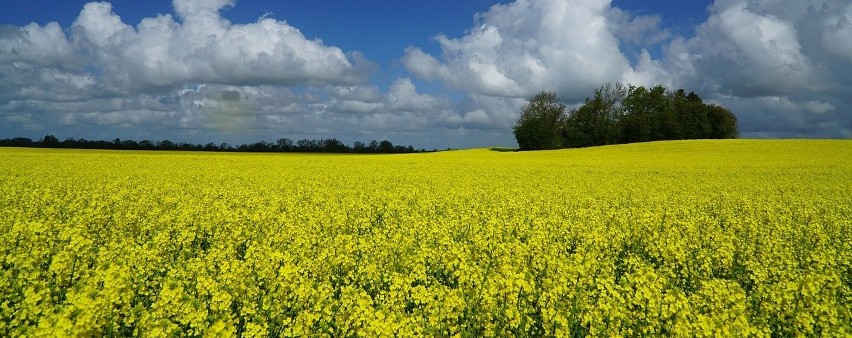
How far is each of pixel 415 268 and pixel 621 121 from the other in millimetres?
79133

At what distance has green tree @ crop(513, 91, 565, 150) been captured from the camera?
75938 mm

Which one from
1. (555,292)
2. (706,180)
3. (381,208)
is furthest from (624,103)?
(555,292)

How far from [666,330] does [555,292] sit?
1.21m

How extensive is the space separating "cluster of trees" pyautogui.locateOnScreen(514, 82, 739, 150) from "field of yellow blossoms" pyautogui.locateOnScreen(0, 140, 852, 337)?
62191 mm

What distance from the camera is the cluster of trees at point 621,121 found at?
76.7 metres

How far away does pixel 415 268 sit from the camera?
6.32 meters

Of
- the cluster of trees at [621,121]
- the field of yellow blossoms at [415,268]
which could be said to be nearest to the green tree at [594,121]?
the cluster of trees at [621,121]

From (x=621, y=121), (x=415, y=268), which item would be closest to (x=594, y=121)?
(x=621, y=121)

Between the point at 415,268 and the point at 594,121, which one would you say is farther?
the point at 594,121

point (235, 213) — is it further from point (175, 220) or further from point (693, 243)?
point (693, 243)

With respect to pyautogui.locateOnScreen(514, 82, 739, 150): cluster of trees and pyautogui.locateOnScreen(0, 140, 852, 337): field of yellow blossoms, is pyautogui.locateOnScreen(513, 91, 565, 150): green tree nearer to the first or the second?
pyautogui.locateOnScreen(514, 82, 739, 150): cluster of trees

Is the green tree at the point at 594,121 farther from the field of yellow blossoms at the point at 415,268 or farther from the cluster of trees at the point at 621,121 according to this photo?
the field of yellow blossoms at the point at 415,268

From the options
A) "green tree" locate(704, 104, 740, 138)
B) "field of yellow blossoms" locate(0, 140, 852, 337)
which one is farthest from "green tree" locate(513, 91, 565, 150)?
"field of yellow blossoms" locate(0, 140, 852, 337)

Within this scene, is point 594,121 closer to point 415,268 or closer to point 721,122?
point 721,122
